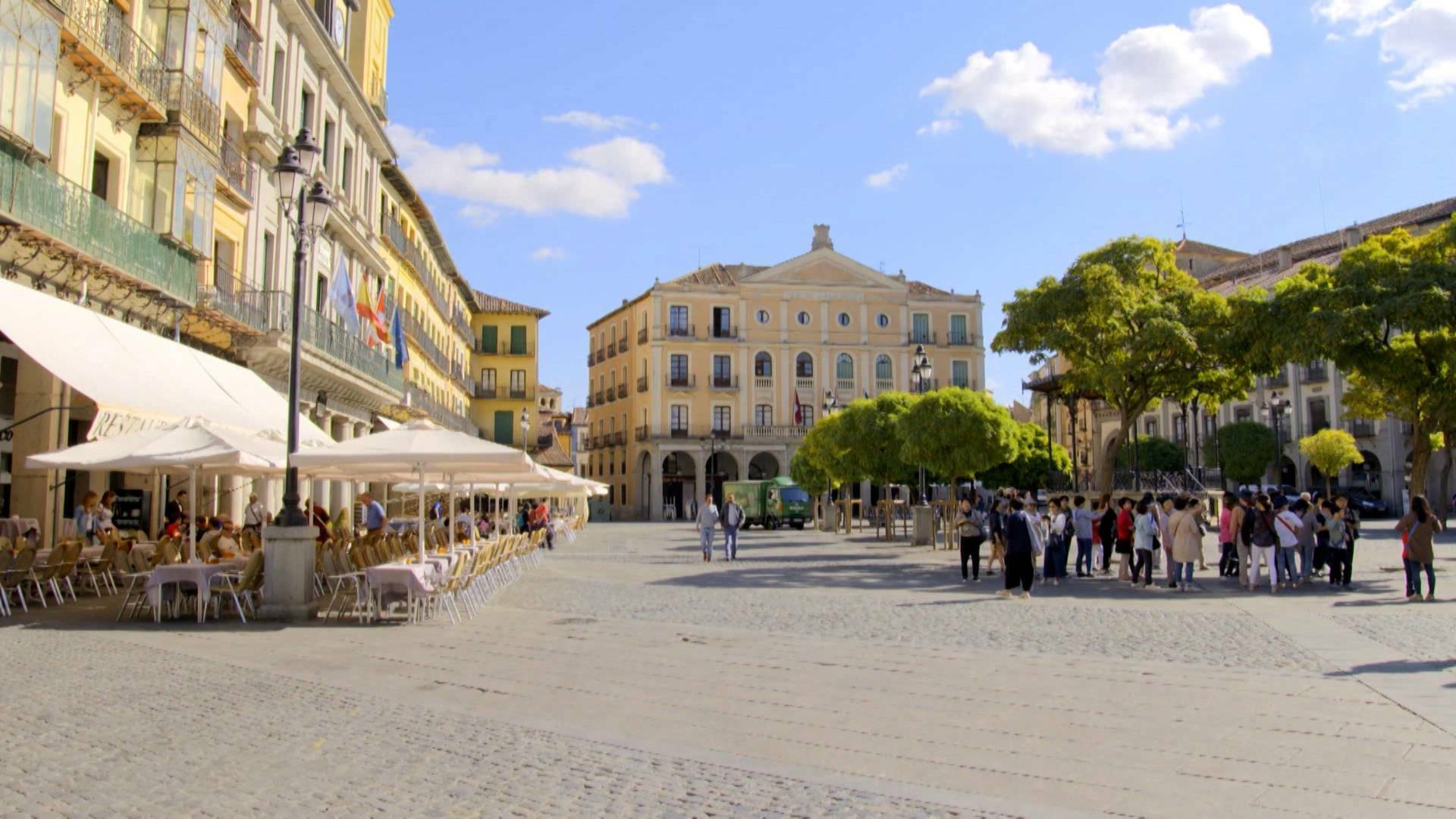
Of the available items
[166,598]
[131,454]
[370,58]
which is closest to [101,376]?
[131,454]

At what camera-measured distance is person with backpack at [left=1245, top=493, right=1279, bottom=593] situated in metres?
16.5

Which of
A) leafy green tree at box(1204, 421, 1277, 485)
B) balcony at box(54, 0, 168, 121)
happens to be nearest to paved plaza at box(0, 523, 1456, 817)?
balcony at box(54, 0, 168, 121)

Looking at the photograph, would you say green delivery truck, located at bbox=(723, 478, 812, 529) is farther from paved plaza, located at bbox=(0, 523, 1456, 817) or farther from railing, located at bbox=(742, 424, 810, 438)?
paved plaza, located at bbox=(0, 523, 1456, 817)

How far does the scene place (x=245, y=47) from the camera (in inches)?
882

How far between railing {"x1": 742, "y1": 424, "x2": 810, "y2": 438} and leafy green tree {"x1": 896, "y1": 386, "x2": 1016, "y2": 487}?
4123 centimetres

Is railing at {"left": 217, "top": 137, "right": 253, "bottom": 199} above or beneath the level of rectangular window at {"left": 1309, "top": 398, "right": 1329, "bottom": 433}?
above

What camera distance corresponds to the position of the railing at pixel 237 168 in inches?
851

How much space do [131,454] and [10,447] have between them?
5.71m

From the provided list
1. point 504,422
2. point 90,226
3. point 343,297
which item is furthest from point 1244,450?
point 90,226

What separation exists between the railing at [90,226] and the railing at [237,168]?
3.32 m

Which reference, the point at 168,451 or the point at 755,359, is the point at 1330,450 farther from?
the point at 168,451

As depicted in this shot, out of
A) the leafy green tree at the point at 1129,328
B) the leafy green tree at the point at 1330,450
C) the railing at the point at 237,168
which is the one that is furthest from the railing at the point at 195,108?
the leafy green tree at the point at 1330,450

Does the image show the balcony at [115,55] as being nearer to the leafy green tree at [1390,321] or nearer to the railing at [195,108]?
the railing at [195,108]

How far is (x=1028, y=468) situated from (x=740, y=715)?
49192 mm
